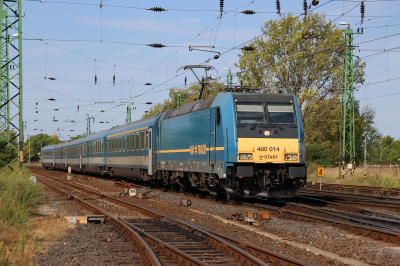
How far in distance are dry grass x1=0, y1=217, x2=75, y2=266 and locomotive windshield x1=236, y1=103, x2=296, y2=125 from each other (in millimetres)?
6365

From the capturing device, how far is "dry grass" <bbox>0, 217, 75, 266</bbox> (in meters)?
7.57

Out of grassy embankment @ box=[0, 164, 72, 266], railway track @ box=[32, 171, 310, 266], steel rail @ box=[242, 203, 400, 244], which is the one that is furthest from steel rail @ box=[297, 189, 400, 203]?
grassy embankment @ box=[0, 164, 72, 266]

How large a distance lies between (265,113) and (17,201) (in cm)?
816

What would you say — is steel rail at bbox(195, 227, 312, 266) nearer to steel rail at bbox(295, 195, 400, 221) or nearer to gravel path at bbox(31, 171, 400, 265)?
gravel path at bbox(31, 171, 400, 265)

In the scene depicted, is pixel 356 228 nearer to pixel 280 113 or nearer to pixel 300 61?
pixel 280 113

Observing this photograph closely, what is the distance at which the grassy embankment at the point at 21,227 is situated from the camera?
25.8 ft

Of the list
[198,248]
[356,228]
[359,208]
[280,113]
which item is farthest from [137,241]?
[359,208]

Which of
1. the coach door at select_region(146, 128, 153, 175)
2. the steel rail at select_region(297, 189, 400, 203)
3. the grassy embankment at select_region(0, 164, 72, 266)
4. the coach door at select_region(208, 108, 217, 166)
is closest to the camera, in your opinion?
the grassy embankment at select_region(0, 164, 72, 266)

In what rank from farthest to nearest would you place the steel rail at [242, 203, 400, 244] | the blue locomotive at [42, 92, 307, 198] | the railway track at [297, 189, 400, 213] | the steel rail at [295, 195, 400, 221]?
1. the railway track at [297, 189, 400, 213]
2. the blue locomotive at [42, 92, 307, 198]
3. the steel rail at [295, 195, 400, 221]
4. the steel rail at [242, 203, 400, 244]

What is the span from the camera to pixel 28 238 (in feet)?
32.0

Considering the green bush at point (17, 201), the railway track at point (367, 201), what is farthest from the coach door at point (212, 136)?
the green bush at point (17, 201)

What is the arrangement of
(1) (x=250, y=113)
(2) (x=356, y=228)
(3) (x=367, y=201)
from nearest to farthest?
(2) (x=356, y=228) → (1) (x=250, y=113) → (3) (x=367, y=201)

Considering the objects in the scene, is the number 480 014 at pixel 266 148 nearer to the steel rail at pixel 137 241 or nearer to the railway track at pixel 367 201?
the railway track at pixel 367 201

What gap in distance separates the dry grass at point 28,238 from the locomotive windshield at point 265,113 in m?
6.36
